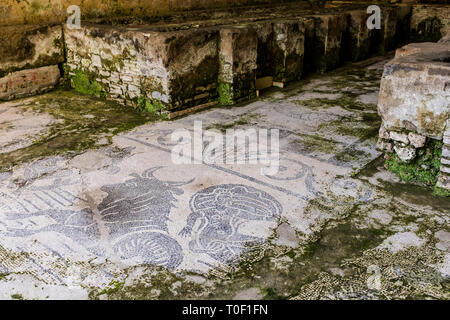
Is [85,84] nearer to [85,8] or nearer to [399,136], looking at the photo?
[85,8]

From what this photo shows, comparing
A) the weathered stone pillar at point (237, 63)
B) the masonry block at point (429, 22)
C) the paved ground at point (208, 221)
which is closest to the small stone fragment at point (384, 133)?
the paved ground at point (208, 221)

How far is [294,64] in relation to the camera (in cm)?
482

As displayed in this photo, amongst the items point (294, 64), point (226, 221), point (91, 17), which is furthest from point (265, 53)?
point (226, 221)

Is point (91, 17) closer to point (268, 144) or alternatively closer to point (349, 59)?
point (268, 144)

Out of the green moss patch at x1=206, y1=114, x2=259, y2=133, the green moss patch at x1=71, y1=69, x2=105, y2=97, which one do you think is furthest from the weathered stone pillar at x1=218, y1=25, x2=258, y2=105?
the green moss patch at x1=71, y1=69, x2=105, y2=97

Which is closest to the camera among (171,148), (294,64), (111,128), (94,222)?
(94,222)

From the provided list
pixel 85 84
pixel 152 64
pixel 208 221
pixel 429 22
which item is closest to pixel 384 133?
pixel 208 221

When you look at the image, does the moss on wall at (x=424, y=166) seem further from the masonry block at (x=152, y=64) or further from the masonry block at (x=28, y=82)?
the masonry block at (x=28, y=82)

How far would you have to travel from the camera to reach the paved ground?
178 centimetres

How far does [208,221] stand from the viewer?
221 cm

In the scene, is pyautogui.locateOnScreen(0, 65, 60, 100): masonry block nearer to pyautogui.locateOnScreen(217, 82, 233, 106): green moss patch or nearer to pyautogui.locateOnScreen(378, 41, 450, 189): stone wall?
pyautogui.locateOnScreen(217, 82, 233, 106): green moss patch

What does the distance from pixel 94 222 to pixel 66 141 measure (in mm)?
1277

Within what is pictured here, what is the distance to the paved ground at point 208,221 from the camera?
178 centimetres

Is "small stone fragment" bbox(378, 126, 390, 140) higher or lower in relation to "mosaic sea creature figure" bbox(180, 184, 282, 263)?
higher
